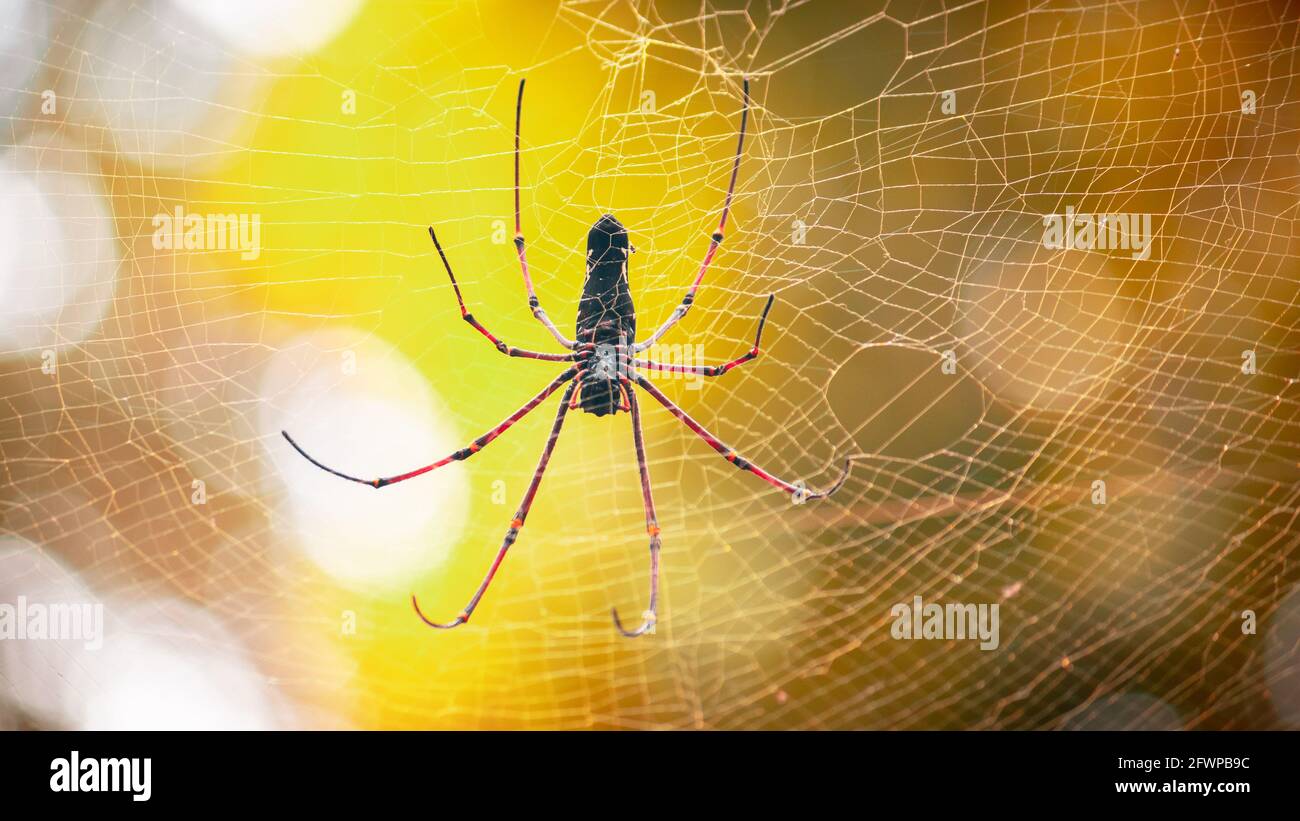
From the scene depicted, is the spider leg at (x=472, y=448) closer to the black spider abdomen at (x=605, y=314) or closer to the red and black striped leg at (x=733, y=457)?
the black spider abdomen at (x=605, y=314)

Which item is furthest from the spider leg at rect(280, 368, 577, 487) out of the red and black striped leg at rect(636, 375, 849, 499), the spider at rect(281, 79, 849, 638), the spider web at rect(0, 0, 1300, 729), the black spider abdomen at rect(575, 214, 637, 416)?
the spider web at rect(0, 0, 1300, 729)

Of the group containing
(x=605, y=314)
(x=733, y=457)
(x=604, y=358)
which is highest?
(x=605, y=314)

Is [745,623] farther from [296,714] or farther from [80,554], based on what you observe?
[80,554]

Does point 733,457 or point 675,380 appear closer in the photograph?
point 733,457

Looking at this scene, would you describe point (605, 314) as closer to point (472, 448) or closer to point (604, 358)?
point (604, 358)

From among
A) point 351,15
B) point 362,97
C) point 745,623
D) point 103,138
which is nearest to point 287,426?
point 103,138

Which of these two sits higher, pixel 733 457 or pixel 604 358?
pixel 604 358

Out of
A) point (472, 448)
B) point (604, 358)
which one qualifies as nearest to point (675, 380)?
point (604, 358)

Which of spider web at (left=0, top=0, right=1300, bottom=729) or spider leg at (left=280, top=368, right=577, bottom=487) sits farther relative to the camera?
spider web at (left=0, top=0, right=1300, bottom=729)

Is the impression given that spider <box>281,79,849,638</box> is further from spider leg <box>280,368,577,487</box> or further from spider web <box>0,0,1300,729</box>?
spider web <box>0,0,1300,729</box>
